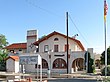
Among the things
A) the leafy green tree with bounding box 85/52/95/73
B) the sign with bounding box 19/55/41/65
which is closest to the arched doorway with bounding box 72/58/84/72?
the leafy green tree with bounding box 85/52/95/73

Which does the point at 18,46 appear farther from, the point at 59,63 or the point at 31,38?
the point at 59,63

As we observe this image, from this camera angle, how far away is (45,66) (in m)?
50.6

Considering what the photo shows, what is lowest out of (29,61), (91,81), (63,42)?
(91,81)

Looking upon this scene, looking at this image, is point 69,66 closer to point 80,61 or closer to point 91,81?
point 80,61

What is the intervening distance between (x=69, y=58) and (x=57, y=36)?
226 inches

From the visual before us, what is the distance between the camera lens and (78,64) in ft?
177

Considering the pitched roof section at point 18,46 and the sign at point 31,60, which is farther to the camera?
the pitched roof section at point 18,46

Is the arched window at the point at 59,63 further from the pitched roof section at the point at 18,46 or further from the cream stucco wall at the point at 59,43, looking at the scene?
the pitched roof section at the point at 18,46

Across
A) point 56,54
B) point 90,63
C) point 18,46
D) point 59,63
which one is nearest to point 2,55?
point 18,46

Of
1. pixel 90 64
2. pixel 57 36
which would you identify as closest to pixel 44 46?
pixel 57 36

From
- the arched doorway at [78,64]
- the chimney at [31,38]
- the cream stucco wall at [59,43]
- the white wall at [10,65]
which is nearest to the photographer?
the white wall at [10,65]

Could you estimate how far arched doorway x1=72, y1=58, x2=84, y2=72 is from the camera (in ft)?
165

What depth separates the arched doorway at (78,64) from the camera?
5028 cm

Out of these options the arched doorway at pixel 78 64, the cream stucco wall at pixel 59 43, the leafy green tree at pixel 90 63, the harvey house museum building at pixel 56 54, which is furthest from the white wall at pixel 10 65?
the leafy green tree at pixel 90 63
